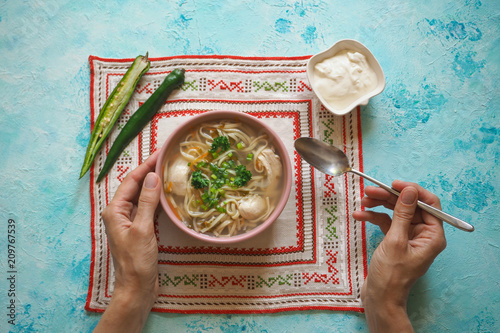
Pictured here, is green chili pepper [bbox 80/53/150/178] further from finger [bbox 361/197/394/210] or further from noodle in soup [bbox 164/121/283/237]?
finger [bbox 361/197/394/210]

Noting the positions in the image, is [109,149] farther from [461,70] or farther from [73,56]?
[461,70]

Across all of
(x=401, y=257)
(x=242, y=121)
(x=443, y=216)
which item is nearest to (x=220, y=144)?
(x=242, y=121)

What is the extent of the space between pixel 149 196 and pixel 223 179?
392mm

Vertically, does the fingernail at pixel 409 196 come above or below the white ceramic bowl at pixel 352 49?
below

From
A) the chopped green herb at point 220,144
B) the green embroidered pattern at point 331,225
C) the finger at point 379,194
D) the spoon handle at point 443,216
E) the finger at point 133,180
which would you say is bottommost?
the green embroidered pattern at point 331,225

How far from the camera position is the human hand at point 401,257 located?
198cm

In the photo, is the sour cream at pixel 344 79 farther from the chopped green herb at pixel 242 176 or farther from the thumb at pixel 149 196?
the thumb at pixel 149 196

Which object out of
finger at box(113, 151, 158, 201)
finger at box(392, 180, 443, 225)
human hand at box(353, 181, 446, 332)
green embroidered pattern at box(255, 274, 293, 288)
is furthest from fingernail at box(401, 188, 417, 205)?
finger at box(113, 151, 158, 201)

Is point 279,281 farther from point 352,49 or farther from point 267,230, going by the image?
point 352,49

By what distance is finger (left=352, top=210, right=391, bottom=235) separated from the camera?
2.22 m

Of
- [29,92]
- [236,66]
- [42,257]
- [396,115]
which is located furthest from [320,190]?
[29,92]

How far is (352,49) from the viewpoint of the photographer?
227 centimetres

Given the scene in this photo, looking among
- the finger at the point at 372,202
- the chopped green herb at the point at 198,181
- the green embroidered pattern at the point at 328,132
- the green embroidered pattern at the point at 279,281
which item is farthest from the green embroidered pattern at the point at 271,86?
the green embroidered pattern at the point at 279,281

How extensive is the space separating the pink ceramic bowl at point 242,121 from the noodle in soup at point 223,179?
41mm
